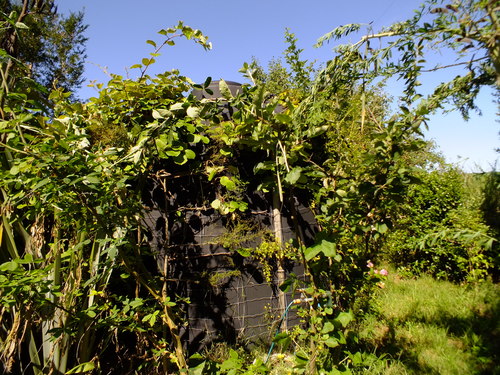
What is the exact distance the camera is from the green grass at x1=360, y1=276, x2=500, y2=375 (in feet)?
6.75

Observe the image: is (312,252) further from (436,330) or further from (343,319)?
(436,330)

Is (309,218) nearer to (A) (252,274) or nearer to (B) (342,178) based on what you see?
(A) (252,274)

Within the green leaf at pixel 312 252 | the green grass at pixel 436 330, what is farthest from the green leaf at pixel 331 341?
the green grass at pixel 436 330

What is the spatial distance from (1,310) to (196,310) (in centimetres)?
135

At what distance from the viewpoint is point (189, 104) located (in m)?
1.38

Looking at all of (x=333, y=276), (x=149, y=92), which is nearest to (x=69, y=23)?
(x=149, y=92)

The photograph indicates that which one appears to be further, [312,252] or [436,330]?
[436,330]

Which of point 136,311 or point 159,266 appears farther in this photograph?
point 159,266

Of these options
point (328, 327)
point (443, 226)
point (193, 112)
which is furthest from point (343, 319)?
point (443, 226)

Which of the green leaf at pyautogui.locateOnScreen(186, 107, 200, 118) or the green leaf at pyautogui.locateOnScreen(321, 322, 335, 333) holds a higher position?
the green leaf at pyautogui.locateOnScreen(186, 107, 200, 118)

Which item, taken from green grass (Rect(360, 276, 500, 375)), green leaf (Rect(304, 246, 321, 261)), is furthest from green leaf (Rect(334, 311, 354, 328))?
green grass (Rect(360, 276, 500, 375))

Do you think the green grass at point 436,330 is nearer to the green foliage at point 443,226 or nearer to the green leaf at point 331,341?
the green foliage at point 443,226

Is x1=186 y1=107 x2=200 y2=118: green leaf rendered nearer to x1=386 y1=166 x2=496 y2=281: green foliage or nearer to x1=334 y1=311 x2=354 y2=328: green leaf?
x1=334 y1=311 x2=354 y2=328: green leaf

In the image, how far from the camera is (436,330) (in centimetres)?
259
